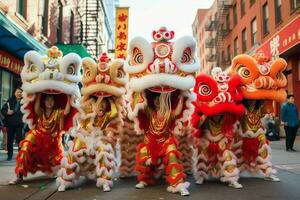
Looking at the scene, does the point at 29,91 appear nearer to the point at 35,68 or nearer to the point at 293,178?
the point at 35,68

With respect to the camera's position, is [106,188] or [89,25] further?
[89,25]

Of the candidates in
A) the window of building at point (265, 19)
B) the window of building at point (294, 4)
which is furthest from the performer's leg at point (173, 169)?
the window of building at point (265, 19)

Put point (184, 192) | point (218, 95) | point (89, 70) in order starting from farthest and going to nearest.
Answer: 1. point (89, 70)
2. point (218, 95)
3. point (184, 192)

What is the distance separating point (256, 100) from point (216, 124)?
999 mm

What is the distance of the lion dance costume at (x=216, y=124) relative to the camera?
Answer: 621 cm

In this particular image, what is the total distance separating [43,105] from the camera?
22.3 feet

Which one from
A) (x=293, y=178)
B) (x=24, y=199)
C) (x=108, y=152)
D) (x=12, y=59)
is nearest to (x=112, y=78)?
(x=108, y=152)

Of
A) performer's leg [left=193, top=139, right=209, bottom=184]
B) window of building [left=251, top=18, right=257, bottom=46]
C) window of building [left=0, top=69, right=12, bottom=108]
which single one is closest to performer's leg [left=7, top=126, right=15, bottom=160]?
window of building [left=0, top=69, right=12, bottom=108]

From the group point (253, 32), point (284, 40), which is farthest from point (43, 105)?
point (253, 32)

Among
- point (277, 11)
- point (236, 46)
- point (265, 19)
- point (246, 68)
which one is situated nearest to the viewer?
point (246, 68)

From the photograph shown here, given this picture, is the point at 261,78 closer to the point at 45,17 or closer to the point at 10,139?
the point at 10,139

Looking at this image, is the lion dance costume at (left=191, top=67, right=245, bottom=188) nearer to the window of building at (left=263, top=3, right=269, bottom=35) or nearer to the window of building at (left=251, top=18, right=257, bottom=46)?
the window of building at (left=263, top=3, right=269, bottom=35)

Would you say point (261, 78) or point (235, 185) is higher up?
point (261, 78)

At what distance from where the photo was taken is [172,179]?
5.76 meters
